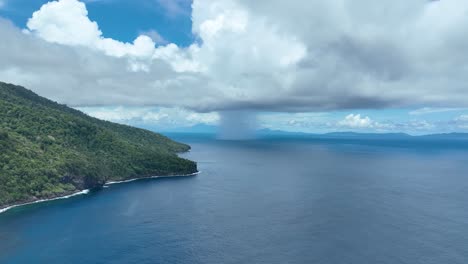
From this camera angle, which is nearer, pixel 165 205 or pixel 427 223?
pixel 427 223

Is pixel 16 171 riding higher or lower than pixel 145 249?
higher

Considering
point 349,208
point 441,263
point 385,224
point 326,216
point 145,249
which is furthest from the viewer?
point 349,208

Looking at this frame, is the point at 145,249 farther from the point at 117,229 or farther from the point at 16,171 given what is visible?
the point at 16,171

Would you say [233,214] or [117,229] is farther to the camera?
[233,214]

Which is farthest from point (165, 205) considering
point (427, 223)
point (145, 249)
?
point (427, 223)

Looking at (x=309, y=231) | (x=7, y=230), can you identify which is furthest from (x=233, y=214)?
(x=7, y=230)

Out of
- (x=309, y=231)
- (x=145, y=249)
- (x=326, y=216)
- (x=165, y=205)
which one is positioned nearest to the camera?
(x=145, y=249)

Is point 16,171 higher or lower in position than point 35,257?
higher

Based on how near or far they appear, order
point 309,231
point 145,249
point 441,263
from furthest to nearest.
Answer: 1. point 309,231
2. point 145,249
3. point 441,263

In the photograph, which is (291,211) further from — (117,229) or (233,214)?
(117,229)

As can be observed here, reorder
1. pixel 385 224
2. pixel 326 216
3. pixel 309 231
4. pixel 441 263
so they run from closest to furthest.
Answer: pixel 441 263 < pixel 309 231 < pixel 385 224 < pixel 326 216
